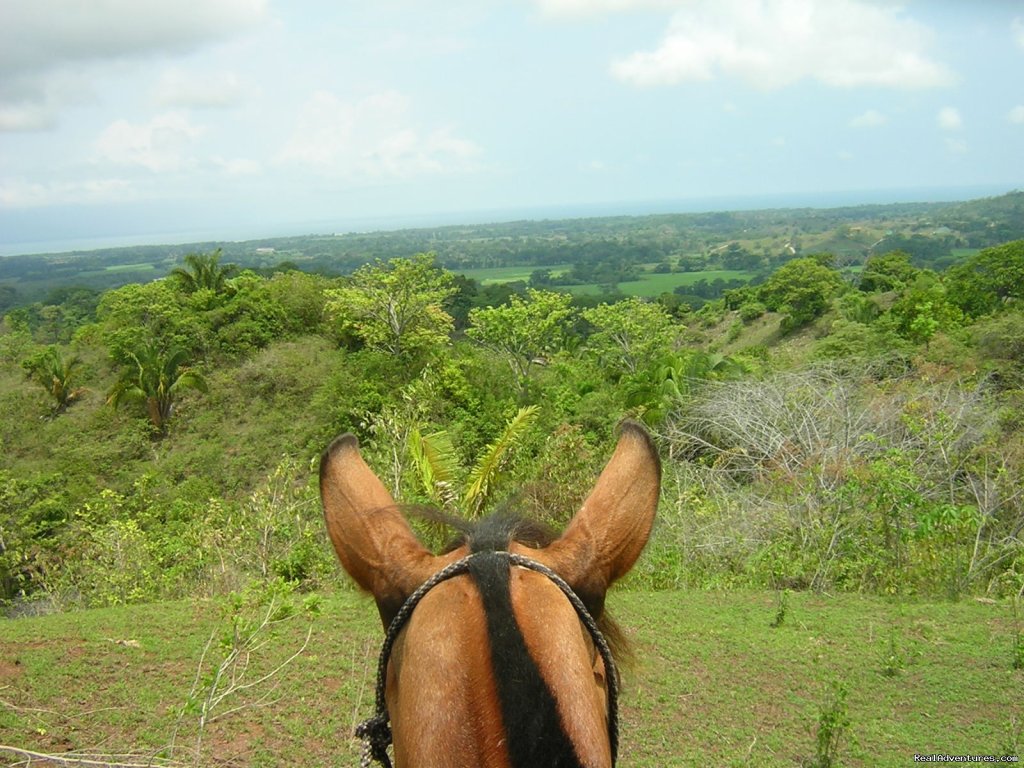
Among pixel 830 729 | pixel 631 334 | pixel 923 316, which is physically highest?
pixel 923 316

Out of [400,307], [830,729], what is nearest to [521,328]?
[400,307]

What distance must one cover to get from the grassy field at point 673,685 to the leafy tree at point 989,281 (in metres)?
21.9

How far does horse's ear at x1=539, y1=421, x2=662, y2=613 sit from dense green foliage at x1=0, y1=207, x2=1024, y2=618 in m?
0.30

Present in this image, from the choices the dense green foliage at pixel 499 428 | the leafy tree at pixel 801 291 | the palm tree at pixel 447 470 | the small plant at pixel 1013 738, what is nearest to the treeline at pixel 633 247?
the leafy tree at pixel 801 291

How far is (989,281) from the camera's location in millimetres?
26922

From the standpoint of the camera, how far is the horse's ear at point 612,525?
4.83 ft

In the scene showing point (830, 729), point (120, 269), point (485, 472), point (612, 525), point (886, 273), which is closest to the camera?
point (612, 525)

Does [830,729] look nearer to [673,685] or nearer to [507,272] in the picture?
[673,685]

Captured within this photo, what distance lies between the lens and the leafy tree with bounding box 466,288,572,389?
22656 millimetres

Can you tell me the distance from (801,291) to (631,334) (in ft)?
37.7

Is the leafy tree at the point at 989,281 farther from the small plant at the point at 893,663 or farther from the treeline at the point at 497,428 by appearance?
the small plant at the point at 893,663

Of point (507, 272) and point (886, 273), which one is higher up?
point (507, 272)

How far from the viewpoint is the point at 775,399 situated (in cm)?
1204

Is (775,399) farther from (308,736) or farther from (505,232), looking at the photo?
(505,232)
